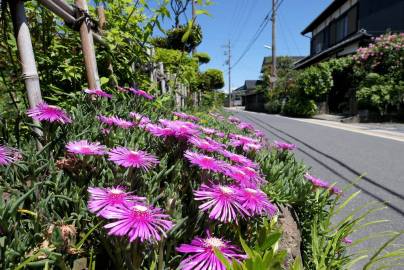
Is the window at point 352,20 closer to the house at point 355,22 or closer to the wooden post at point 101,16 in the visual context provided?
the house at point 355,22

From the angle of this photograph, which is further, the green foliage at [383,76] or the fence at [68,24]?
the green foliage at [383,76]

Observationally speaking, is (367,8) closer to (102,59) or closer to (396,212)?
(396,212)

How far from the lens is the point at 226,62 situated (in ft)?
213

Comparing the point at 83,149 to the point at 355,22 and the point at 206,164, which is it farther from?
the point at 355,22

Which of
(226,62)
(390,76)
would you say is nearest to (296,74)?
(390,76)

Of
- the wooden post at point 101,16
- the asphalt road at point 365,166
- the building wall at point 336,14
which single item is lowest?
the asphalt road at point 365,166

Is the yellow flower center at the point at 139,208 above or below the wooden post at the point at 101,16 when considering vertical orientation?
below

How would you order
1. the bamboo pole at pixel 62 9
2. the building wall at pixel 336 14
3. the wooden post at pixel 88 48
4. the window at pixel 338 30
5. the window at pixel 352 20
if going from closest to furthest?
the bamboo pole at pixel 62 9 < the wooden post at pixel 88 48 < the window at pixel 352 20 < the window at pixel 338 30 < the building wall at pixel 336 14

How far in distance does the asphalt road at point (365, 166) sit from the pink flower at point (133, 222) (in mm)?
2029

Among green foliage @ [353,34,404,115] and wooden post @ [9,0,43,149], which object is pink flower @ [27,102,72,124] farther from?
green foliage @ [353,34,404,115]

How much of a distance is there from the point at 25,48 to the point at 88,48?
653 millimetres

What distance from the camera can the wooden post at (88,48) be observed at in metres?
2.04

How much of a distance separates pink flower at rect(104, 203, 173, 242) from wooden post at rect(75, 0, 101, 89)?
1.57 meters

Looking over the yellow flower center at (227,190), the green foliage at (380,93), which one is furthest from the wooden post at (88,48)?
the green foliage at (380,93)
